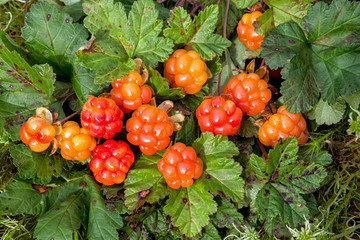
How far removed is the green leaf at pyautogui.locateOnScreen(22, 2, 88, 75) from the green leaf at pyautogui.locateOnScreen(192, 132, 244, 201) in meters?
0.84

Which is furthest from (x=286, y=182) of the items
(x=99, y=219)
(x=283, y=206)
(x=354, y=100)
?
(x=99, y=219)

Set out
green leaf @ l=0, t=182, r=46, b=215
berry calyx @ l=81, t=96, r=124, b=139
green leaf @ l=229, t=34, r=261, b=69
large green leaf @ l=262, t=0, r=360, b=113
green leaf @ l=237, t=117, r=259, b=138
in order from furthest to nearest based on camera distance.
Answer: green leaf @ l=229, t=34, r=261, b=69, green leaf @ l=237, t=117, r=259, b=138, green leaf @ l=0, t=182, r=46, b=215, large green leaf @ l=262, t=0, r=360, b=113, berry calyx @ l=81, t=96, r=124, b=139

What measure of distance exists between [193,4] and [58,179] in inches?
49.0

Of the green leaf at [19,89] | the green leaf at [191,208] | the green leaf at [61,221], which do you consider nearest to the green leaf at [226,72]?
the green leaf at [191,208]

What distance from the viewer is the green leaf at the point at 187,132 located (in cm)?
191

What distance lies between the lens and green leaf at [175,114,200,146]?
1909mm

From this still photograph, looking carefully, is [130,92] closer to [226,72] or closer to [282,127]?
[226,72]

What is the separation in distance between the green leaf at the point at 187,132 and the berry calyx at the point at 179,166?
0.13 metres

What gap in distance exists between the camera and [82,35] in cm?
197

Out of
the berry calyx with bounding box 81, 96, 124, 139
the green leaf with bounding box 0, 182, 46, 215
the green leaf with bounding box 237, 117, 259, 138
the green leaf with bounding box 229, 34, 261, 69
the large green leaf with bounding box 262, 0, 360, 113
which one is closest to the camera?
the berry calyx with bounding box 81, 96, 124, 139

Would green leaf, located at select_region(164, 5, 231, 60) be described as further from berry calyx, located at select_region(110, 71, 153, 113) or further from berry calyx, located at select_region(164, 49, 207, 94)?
berry calyx, located at select_region(110, 71, 153, 113)

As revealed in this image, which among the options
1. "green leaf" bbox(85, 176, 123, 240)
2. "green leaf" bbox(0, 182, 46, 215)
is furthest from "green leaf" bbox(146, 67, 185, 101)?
"green leaf" bbox(0, 182, 46, 215)

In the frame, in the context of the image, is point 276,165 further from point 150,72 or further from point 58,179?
point 58,179

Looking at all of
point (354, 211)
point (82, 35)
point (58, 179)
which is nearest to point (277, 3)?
point (82, 35)
